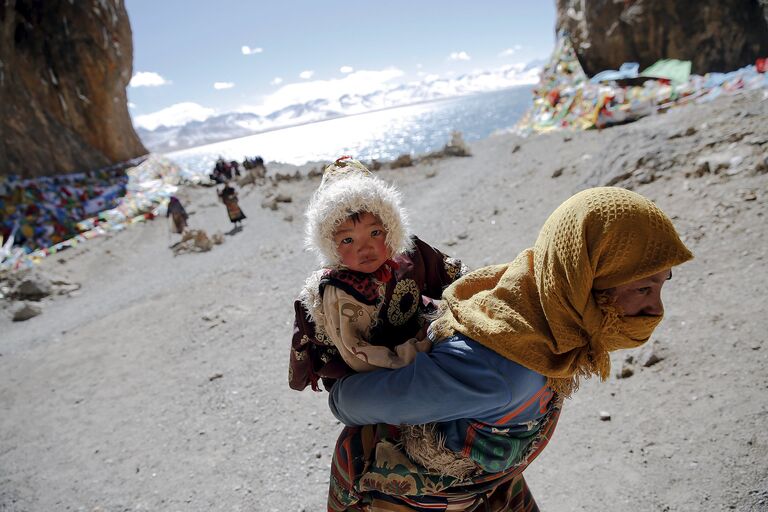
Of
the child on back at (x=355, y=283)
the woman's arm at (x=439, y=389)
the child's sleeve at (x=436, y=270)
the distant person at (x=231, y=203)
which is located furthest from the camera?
the distant person at (x=231, y=203)

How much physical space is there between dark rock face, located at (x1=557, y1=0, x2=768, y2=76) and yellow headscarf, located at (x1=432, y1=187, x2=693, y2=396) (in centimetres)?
1806

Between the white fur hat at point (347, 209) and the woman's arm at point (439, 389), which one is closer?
the woman's arm at point (439, 389)

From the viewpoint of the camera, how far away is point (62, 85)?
19.7 m

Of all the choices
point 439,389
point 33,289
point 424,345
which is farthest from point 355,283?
point 33,289

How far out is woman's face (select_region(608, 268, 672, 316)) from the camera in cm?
111

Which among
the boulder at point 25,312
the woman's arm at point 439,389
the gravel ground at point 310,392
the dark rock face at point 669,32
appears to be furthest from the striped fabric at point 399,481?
the dark rock face at point 669,32

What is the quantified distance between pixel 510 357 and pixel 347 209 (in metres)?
0.78

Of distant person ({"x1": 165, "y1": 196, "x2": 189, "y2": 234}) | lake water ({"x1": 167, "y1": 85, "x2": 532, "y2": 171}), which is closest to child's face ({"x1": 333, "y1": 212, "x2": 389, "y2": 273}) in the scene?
distant person ({"x1": 165, "y1": 196, "x2": 189, "y2": 234})

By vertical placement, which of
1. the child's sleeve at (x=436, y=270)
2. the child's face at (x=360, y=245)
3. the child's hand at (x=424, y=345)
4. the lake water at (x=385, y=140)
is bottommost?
the child's hand at (x=424, y=345)

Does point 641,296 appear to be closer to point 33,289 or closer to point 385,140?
point 33,289

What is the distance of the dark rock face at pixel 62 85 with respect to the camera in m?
17.1

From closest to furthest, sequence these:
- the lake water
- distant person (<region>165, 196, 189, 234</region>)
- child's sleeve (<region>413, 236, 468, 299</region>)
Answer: child's sleeve (<region>413, 236, 468, 299</region>) → distant person (<region>165, 196, 189, 234</region>) → the lake water

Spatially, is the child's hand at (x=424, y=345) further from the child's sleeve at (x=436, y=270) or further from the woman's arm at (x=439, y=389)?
the child's sleeve at (x=436, y=270)

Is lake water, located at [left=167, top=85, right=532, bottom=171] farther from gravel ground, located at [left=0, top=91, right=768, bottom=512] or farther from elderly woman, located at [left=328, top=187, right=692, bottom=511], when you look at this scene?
elderly woman, located at [left=328, top=187, right=692, bottom=511]
